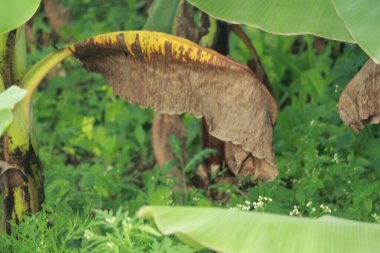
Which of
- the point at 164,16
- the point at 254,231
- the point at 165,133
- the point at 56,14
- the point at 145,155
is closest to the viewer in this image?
the point at 254,231

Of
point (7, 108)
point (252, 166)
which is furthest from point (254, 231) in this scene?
point (252, 166)

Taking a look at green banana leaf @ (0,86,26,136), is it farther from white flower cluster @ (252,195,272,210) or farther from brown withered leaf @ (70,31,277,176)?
white flower cluster @ (252,195,272,210)

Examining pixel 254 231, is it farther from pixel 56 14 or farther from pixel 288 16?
pixel 56 14

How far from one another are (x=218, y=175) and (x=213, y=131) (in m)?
1.08

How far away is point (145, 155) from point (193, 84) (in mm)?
1692

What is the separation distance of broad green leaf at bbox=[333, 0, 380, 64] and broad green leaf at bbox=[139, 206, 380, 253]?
2.14 feet

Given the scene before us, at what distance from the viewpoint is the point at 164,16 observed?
142 inches

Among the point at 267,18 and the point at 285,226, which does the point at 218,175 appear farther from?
the point at 285,226

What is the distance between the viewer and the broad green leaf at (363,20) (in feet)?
8.69

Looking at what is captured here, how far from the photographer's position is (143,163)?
4617 mm

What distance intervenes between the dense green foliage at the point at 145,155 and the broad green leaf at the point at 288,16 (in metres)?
0.57

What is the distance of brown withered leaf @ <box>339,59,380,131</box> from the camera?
296 cm

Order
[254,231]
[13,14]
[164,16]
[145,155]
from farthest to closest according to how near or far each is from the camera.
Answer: [145,155]
[164,16]
[13,14]
[254,231]

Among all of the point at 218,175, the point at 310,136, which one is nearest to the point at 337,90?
the point at 310,136
